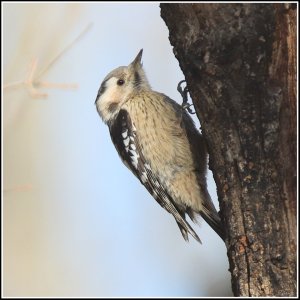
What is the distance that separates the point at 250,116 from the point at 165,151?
1482 mm

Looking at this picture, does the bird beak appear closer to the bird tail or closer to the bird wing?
the bird wing

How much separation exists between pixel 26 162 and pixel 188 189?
296cm

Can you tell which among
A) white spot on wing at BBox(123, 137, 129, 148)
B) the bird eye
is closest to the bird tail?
white spot on wing at BBox(123, 137, 129, 148)

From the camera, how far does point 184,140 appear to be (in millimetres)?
3623

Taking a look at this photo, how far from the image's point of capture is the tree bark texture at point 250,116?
216cm

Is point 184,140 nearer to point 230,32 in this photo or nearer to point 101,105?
point 101,105

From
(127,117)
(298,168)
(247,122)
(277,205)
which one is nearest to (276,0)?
(247,122)

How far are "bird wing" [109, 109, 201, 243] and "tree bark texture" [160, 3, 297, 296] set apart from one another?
1.39 meters

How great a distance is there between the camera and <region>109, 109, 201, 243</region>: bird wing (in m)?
3.81

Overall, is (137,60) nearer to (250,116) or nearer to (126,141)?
(126,141)

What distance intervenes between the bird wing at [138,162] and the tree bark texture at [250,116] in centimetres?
139

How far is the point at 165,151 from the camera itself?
12.1 feet

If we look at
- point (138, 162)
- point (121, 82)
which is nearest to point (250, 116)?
point (138, 162)

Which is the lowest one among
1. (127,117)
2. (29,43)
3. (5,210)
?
(5,210)
